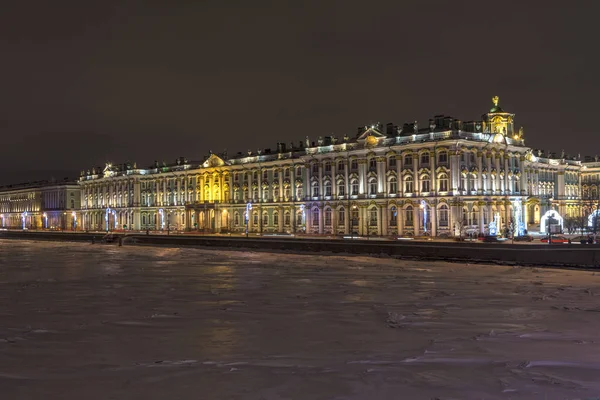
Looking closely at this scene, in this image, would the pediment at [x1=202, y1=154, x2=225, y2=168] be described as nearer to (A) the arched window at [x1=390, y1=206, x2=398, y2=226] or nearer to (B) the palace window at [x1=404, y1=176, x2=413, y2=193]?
(A) the arched window at [x1=390, y1=206, x2=398, y2=226]

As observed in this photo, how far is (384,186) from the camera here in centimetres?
7606

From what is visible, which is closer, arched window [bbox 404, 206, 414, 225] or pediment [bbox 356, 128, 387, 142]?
arched window [bbox 404, 206, 414, 225]

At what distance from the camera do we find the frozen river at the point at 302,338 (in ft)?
45.1

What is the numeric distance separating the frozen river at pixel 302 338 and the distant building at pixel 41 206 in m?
114

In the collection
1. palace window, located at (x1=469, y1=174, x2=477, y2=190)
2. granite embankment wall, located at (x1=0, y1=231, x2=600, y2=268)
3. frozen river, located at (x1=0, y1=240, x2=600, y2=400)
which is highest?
palace window, located at (x1=469, y1=174, x2=477, y2=190)

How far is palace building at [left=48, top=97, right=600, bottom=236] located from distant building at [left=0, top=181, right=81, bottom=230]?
31085 millimetres

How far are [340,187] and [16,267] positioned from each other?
45.4m

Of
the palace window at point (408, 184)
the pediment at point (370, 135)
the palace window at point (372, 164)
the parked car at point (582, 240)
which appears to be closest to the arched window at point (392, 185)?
the palace window at point (408, 184)

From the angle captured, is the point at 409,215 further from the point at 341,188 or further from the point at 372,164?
the point at 341,188

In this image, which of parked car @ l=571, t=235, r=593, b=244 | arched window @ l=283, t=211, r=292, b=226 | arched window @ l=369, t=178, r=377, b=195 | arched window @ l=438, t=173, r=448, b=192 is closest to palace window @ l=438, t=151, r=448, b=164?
arched window @ l=438, t=173, r=448, b=192

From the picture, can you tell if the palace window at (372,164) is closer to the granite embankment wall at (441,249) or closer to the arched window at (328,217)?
the arched window at (328,217)

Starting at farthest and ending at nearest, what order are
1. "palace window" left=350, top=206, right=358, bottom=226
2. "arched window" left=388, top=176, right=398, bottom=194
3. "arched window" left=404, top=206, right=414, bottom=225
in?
"palace window" left=350, top=206, right=358, bottom=226, "arched window" left=388, top=176, right=398, bottom=194, "arched window" left=404, top=206, right=414, bottom=225

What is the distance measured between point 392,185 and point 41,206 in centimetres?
10724

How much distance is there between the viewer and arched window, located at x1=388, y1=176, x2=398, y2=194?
74887mm
